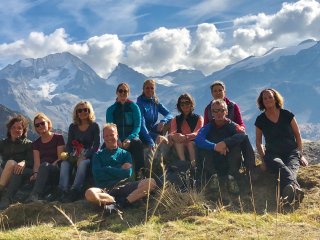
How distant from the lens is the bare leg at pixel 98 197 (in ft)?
27.0

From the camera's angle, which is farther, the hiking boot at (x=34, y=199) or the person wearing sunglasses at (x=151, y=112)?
the person wearing sunglasses at (x=151, y=112)

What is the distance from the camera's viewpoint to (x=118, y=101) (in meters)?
11.6

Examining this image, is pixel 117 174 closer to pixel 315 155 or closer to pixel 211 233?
pixel 211 233

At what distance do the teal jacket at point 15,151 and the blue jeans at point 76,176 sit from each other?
1296 mm

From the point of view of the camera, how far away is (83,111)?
34.3 ft

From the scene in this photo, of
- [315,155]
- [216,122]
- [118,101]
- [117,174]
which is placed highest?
[118,101]

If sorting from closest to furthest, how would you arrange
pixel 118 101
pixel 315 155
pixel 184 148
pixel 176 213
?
1. pixel 176 213
2. pixel 184 148
3. pixel 118 101
4. pixel 315 155

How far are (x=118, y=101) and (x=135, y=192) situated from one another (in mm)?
3634

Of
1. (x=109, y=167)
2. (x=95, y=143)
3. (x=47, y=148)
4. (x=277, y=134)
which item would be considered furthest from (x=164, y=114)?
(x=109, y=167)

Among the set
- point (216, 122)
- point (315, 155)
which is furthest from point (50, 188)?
point (315, 155)

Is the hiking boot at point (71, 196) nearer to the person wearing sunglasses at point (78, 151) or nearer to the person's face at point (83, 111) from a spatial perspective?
the person wearing sunglasses at point (78, 151)

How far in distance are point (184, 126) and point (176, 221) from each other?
410cm

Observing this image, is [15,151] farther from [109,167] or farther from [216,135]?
[216,135]

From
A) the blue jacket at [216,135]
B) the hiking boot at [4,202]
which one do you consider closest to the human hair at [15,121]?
the hiking boot at [4,202]
